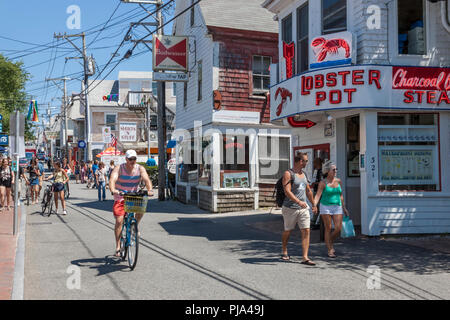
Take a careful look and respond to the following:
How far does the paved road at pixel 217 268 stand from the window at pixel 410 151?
175 cm

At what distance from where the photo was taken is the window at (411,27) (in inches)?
457

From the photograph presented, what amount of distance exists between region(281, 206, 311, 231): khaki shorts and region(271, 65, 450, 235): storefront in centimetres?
353

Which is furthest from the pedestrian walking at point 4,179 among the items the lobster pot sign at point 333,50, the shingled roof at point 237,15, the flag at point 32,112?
the flag at point 32,112

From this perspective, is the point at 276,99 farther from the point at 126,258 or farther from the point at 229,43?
A: the point at 126,258

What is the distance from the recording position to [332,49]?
11523 millimetres

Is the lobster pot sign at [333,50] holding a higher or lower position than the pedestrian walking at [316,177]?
higher

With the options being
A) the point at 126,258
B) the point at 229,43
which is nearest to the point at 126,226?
the point at 126,258

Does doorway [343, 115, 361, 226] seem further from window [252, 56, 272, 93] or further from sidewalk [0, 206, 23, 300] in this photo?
sidewalk [0, 206, 23, 300]

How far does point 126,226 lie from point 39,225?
21.6 ft

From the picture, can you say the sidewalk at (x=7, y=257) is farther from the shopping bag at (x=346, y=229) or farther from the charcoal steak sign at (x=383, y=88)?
the charcoal steak sign at (x=383, y=88)

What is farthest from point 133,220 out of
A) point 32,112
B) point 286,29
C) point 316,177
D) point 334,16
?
point 32,112

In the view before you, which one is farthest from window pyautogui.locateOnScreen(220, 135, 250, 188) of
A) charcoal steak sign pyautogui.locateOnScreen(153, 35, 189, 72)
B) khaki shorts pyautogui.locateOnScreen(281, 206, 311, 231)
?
khaki shorts pyautogui.locateOnScreen(281, 206, 311, 231)

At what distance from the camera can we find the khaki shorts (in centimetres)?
817

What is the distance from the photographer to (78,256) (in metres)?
8.91
